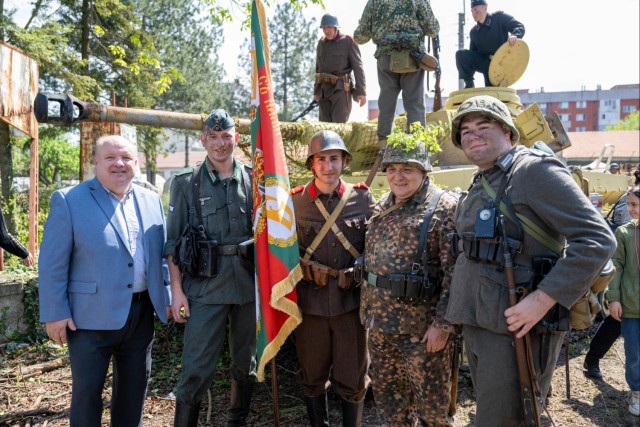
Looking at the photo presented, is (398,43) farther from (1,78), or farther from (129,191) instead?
(1,78)

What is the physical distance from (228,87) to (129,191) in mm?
27782

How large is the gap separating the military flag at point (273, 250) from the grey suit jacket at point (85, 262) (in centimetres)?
83

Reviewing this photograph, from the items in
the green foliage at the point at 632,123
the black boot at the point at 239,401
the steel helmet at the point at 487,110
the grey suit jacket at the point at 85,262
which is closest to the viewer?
the steel helmet at the point at 487,110

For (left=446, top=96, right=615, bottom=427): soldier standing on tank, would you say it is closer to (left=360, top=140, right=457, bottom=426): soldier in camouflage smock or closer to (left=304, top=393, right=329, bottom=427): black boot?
(left=360, top=140, right=457, bottom=426): soldier in camouflage smock

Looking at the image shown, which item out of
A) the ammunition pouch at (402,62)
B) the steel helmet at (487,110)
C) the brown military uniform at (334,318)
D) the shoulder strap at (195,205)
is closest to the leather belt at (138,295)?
the shoulder strap at (195,205)

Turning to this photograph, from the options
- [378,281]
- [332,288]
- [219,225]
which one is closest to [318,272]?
[332,288]

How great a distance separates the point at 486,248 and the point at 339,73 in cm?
594

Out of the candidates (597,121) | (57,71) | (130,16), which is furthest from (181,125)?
(597,121)

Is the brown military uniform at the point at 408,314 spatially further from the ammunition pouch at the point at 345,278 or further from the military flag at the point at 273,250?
the military flag at the point at 273,250

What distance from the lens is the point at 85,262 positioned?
328cm

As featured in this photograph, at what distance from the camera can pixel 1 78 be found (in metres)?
6.63

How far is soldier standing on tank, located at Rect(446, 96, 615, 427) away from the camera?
2428mm

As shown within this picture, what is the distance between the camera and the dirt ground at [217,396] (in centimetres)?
460

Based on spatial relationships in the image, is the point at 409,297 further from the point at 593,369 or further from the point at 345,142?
the point at 345,142
